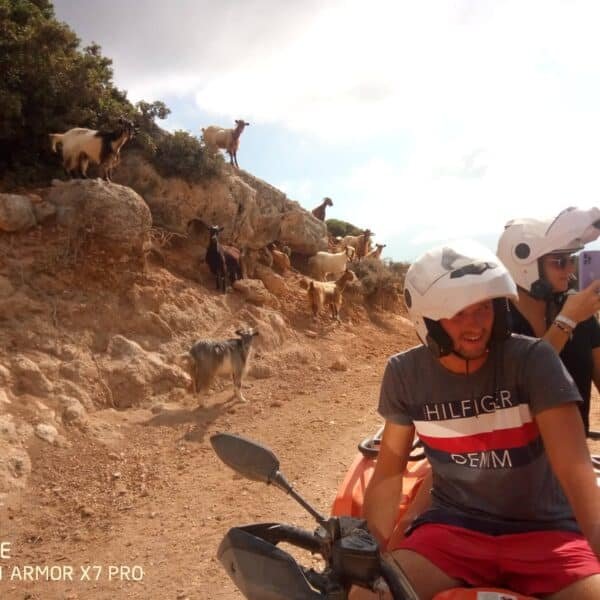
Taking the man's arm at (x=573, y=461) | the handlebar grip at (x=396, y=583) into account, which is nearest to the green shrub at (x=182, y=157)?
the man's arm at (x=573, y=461)

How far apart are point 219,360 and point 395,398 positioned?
683cm

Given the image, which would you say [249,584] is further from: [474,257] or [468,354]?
[474,257]

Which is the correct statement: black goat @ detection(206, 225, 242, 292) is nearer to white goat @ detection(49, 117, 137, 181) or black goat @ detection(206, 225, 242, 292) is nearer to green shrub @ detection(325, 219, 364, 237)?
white goat @ detection(49, 117, 137, 181)

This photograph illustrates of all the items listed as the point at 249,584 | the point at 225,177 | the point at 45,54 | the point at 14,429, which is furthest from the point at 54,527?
the point at 225,177

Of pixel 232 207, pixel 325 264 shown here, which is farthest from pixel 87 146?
pixel 325 264

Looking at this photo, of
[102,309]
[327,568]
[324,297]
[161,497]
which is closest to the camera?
[327,568]

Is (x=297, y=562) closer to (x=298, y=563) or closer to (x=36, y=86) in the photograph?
(x=298, y=563)

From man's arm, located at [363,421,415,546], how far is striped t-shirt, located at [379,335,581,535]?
0.13 metres

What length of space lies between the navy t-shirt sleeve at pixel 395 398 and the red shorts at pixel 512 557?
1.48 feet

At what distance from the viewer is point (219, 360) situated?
8.79 m

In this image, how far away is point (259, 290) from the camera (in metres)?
13.1

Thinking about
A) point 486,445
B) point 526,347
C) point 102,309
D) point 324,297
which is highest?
point 324,297

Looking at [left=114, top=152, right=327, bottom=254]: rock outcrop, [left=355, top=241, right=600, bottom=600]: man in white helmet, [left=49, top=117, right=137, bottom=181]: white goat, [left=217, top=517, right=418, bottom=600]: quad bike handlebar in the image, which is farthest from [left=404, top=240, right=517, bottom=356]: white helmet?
[left=114, top=152, right=327, bottom=254]: rock outcrop

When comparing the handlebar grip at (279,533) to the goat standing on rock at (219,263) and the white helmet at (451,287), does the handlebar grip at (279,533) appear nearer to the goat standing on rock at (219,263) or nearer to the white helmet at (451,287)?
the white helmet at (451,287)
